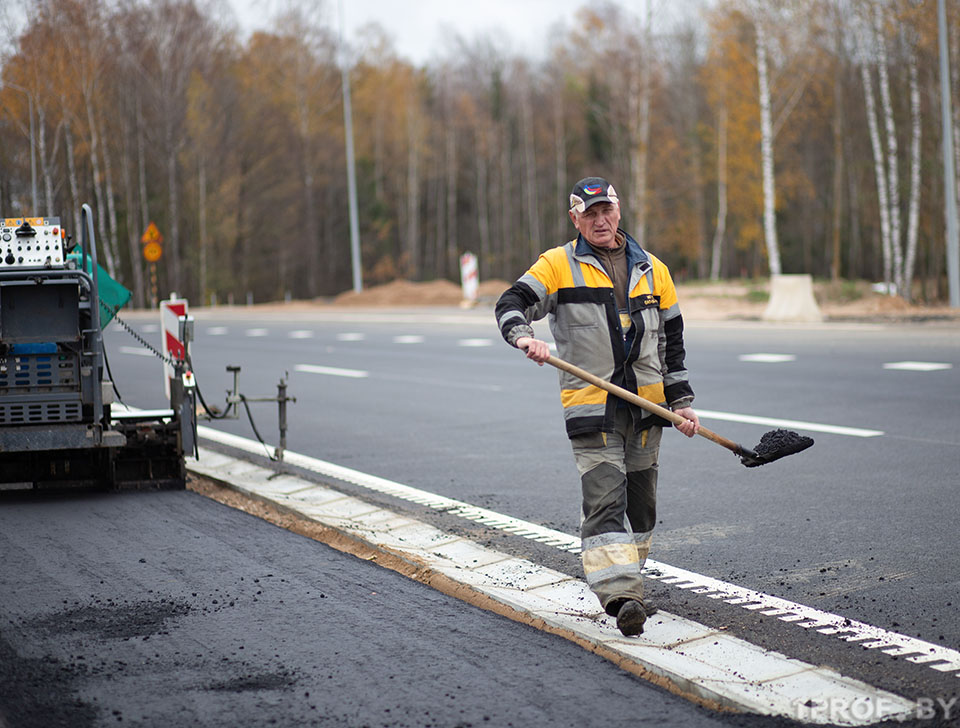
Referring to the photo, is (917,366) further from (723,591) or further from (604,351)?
(604,351)

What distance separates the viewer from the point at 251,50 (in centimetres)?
6412

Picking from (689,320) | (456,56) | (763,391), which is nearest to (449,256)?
(456,56)

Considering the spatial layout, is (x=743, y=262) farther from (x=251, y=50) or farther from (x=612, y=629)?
(x=612, y=629)

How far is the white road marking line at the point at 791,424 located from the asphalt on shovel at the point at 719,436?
4782mm

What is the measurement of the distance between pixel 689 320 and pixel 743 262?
180 feet

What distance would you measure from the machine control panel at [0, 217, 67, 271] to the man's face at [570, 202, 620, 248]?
443 centimetres

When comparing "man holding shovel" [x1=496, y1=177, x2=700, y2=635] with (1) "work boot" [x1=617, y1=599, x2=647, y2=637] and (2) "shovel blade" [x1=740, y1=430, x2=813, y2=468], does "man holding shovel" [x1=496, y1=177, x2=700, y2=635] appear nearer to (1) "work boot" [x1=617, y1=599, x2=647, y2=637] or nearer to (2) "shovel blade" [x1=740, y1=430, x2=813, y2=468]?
(1) "work boot" [x1=617, y1=599, x2=647, y2=637]

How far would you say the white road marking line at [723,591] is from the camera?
4.26 meters

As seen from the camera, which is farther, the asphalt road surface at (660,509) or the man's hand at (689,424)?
the man's hand at (689,424)

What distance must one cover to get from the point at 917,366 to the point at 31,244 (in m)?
10.8

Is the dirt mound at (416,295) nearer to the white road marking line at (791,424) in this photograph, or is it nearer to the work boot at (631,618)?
the white road marking line at (791,424)

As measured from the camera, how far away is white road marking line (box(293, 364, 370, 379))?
16625 mm

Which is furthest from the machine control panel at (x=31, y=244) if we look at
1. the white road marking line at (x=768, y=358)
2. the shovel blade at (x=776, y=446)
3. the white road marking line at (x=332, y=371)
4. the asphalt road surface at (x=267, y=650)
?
the white road marking line at (x=768, y=358)

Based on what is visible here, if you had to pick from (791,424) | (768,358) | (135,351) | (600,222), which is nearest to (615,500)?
(600,222)
